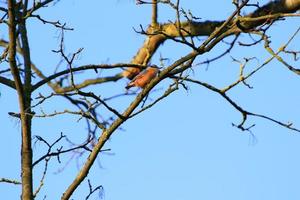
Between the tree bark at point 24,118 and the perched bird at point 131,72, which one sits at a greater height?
the perched bird at point 131,72

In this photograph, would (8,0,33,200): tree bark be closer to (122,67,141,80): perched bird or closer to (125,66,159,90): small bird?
(125,66,159,90): small bird

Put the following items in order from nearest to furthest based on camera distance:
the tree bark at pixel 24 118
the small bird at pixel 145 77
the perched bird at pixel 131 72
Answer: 1. the tree bark at pixel 24 118
2. the small bird at pixel 145 77
3. the perched bird at pixel 131 72

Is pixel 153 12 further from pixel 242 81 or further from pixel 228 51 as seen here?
pixel 242 81

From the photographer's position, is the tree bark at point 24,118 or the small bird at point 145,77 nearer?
the tree bark at point 24,118

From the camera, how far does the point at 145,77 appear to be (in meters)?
6.49

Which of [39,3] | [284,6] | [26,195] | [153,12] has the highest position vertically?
[153,12]

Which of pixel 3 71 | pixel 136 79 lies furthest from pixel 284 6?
pixel 3 71

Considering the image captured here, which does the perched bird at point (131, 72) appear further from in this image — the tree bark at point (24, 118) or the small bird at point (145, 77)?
the tree bark at point (24, 118)

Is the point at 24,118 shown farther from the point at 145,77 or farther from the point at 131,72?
the point at 131,72

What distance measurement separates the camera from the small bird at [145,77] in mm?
6332

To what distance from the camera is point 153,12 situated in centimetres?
796

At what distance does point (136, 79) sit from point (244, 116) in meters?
1.58

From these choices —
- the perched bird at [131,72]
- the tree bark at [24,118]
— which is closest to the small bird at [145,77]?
the perched bird at [131,72]

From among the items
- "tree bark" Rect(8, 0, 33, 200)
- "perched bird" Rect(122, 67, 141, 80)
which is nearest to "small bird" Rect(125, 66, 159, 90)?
"perched bird" Rect(122, 67, 141, 80)
